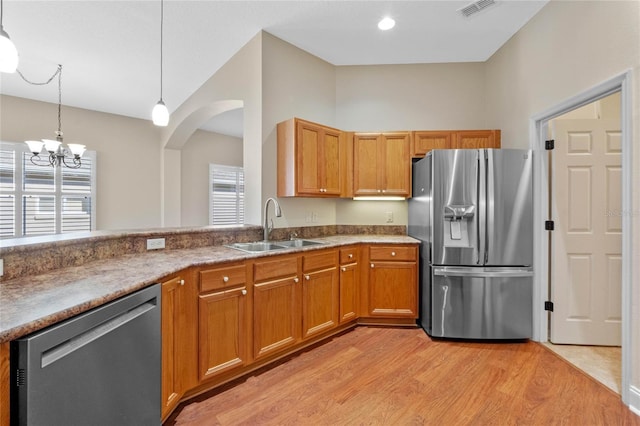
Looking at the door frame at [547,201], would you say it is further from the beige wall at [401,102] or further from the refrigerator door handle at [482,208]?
the beige wall at [401,102]

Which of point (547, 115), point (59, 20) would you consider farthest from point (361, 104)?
point (59, 20)

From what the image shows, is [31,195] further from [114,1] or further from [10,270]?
[10,270]

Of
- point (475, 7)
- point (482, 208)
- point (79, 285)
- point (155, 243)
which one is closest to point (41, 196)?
point (155, 243)

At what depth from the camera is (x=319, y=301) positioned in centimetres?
269

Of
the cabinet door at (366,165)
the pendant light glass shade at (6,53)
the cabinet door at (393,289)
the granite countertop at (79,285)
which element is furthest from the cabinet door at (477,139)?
the pendant light glass shade at (6,53)

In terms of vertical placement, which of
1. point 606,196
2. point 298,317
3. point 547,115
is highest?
point 547,115

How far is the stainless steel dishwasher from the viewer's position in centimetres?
92

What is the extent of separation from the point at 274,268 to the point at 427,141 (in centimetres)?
232

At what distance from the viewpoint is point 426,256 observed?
2959 mm

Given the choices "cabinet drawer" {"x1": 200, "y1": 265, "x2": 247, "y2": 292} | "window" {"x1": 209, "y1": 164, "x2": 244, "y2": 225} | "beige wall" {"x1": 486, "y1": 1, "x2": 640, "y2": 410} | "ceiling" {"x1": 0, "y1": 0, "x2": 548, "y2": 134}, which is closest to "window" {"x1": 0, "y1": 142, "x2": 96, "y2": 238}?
"ceiling" {"x1": 0, "y1": 0, "x2": 548, "y2": 134}

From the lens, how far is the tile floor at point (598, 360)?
2137 millimetres

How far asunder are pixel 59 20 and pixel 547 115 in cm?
448

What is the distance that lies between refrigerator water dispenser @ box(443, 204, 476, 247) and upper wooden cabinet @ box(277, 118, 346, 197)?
3.97ft

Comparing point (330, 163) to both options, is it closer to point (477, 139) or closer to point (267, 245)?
point (267, 245)
